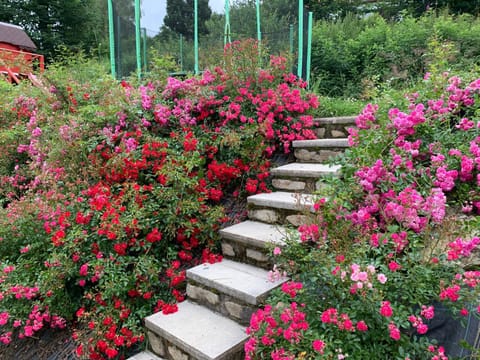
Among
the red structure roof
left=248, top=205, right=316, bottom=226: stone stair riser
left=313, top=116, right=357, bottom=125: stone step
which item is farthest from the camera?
the red structure roof

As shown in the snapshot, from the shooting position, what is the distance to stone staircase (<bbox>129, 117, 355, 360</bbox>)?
178 cm

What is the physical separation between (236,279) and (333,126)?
6.58 feet

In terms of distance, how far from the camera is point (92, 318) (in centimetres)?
213

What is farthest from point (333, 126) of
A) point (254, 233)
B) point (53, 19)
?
point (53, 19)

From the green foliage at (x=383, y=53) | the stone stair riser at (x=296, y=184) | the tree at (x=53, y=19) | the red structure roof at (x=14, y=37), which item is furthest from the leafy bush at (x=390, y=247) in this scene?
the tree at (x=53, y=19)

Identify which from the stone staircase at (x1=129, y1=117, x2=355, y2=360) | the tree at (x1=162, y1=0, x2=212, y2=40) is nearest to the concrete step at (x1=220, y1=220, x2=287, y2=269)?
the stone staircase at (x1=129, y1=117, x2=355, y2=360)

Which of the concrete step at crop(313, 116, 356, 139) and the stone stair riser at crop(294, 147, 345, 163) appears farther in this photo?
the concrete step at crop(313, 116, 356, 139)

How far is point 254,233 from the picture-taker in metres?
2.34

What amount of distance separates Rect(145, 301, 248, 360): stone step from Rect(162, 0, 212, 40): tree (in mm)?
6533

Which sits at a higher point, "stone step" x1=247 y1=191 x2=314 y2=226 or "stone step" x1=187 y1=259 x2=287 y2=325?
"stone step" x1=247 y1=191 x2=314 y2=226

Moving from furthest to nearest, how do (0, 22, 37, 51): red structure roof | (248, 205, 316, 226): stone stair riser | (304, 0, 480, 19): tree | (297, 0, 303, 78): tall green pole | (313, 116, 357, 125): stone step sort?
(0, 22, 37, 51): red structure roof → (304, 0, 480, 19): tree → (297, 0, 303, 78): tall green pole → (313, 116, 357, 125): stone step → (248, 205, 316, 226): stone stair riser

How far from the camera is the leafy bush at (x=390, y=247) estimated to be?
4.35ft

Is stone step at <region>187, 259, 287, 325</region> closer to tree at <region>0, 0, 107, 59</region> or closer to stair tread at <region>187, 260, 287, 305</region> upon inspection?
stair tread at <region>187, 260, 287, 305</region>

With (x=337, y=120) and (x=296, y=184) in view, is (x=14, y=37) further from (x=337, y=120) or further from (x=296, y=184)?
(x=296, y=184)
